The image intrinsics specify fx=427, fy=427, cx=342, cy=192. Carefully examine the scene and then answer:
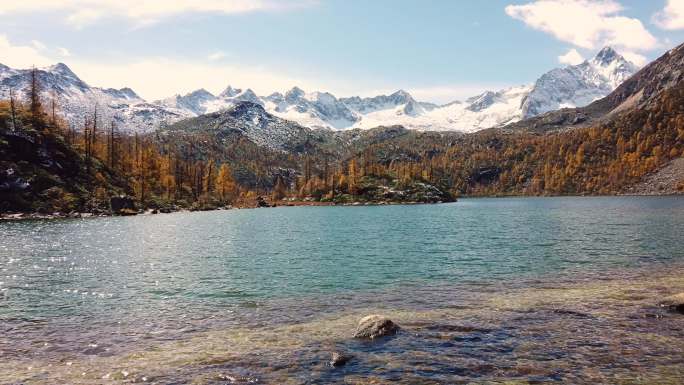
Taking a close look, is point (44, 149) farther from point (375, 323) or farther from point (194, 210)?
point (375, 323)

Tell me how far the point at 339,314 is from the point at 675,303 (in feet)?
74.9

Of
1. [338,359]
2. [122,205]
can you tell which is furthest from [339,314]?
[122,205]

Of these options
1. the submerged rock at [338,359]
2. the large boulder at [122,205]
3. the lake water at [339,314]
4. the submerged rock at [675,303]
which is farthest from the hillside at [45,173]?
the submerged rock at [675,303]

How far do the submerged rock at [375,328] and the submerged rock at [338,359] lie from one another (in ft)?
11.5

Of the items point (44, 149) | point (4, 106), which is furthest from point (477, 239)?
point (4, 106)

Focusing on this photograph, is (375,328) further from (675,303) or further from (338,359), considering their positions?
(675,303)

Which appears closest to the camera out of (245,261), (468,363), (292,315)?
(468,363)

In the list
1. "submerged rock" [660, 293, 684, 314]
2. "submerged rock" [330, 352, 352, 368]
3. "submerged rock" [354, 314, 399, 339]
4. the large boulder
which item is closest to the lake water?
"submerged rock" [330, 352, 352, 368]

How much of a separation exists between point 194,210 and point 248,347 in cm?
17372

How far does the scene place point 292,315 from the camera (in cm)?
3014

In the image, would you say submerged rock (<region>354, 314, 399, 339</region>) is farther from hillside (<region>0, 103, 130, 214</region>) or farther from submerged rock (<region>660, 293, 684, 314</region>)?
hillside (<region>0, 103, 130, 214</region>)

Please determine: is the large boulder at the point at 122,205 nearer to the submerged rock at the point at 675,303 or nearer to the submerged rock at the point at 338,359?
the submerged rock at the point at 338,359

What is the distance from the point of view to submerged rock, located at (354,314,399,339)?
25000 millimetres

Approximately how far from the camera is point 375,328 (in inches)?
992
